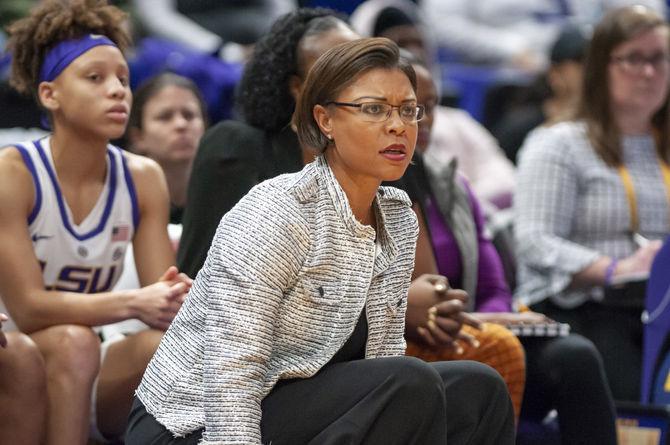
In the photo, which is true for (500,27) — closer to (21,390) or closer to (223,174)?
(223,174)

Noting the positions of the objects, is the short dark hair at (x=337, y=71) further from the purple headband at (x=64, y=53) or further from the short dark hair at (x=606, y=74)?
the short dark hair at (x=606, y=74)

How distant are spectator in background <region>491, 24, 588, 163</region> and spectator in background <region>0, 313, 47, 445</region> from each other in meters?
3.12

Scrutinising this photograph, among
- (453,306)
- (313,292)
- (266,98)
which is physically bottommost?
(453,306)

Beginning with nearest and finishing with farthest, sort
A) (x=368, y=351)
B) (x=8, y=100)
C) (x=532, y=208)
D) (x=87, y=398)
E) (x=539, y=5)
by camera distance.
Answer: (x=368, y=351) < (x=87, y=398) < (x=532, y=208) < (x=8, y=100) < (x=539, y=5)

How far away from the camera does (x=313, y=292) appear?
8.81 ft

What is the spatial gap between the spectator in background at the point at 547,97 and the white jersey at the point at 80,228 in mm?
2574

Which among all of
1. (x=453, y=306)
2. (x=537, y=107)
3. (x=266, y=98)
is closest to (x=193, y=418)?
(x=453, y=306)

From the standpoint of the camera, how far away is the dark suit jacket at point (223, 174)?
11.4 feet

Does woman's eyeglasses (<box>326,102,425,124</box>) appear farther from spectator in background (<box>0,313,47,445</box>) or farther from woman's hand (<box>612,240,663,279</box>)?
woman's hand (<box>612,240,663,279</box>)

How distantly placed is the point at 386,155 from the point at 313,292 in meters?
0.33

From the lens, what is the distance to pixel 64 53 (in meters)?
3.48

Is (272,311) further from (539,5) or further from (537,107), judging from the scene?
(539,5)

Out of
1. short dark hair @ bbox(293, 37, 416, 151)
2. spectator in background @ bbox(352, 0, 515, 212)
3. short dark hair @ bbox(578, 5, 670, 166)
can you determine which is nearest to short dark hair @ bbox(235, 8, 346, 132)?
short dark hair @ bbox(293, 37, 416, 151)

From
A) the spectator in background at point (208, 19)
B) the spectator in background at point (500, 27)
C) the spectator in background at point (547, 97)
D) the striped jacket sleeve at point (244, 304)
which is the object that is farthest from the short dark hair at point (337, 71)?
the spectator in background at point (500, 27)
